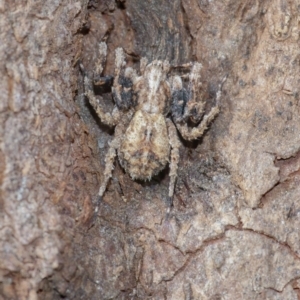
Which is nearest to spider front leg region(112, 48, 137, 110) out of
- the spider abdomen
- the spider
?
the spider

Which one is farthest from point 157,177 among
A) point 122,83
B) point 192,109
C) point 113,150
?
point 122,83

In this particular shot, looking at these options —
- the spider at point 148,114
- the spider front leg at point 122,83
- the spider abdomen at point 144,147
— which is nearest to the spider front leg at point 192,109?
the spider at point 148,114

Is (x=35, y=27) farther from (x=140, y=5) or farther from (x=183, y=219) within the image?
(x=183, y=219)

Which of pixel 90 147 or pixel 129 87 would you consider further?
pixel 129 87

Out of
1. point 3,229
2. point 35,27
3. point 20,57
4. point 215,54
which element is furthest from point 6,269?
point 215,54

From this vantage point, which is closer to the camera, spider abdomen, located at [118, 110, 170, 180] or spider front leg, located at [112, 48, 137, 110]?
spider abdomen, located at [118, 110, 170, 180]

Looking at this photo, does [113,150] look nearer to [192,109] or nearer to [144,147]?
[144,147]

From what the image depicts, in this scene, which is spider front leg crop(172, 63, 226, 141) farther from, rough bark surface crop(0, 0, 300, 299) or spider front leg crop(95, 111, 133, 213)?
spider front leg crop(95, 111, 133, 213)
